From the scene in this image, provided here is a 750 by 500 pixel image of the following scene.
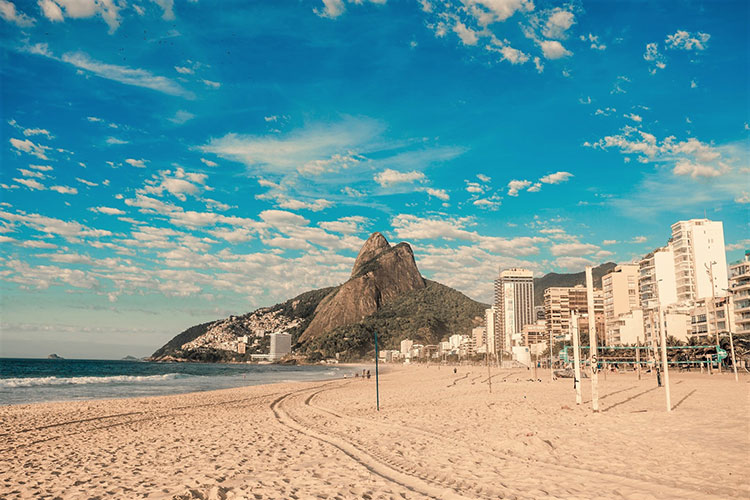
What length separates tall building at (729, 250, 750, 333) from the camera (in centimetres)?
6121

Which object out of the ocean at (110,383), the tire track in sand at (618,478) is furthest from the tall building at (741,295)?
the tire track in sand at (618,478)

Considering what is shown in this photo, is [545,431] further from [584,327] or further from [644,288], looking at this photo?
[584,327]

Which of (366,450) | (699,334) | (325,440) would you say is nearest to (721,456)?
(366,450)

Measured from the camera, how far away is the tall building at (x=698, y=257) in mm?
90375

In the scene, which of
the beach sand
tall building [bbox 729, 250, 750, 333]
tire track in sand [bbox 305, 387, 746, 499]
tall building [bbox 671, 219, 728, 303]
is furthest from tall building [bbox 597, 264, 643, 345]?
tire track in sand [bbox 305, 387, 746, 499]

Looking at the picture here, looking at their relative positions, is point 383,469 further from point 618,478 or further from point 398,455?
point 618,478

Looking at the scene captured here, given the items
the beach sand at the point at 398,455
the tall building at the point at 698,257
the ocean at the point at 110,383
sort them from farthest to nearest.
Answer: the tall building at the point at 698,257 → the ocean at the point at 110,383 → the beach sand at the point at 398,455

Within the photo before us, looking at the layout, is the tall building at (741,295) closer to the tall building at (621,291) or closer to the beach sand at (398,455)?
the tall building at (621,291)

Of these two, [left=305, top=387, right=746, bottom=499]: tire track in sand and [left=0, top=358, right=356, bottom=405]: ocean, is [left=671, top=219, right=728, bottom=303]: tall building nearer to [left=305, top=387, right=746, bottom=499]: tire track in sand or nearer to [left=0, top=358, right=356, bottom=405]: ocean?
[left=0, top=358, right=356, bottom=405]: ocean

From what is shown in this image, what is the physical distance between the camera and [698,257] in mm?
92000

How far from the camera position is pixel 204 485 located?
8633mm

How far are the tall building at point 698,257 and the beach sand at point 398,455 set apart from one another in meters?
84.8

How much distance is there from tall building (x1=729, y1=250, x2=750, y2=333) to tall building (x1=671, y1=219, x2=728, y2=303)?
88.1ft

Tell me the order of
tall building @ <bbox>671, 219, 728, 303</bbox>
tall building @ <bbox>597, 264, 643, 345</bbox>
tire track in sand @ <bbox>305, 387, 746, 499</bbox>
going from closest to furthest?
1. tire track in sand @ <bbox>305, 387, 746, 499</bbox>
2. tall building @ <bbox>671, 219, 728, 303</bbox>
3. tall building @ <bbox>597, 264, 643, 345</bbox>
